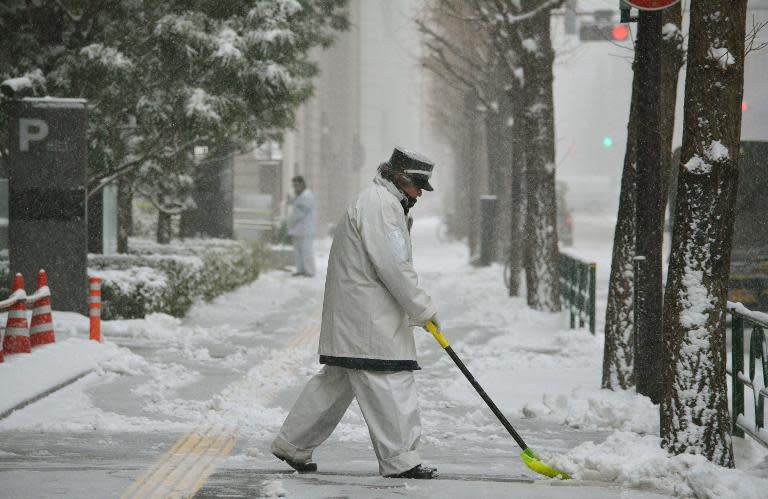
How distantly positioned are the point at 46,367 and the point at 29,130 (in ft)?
14.8

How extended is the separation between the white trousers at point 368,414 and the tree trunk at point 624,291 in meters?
4.05

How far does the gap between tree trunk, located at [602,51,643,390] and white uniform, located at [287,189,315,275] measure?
14477mm

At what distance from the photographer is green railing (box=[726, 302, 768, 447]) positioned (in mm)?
→ 7023

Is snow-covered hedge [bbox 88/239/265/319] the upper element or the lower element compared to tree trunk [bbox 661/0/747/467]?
lower

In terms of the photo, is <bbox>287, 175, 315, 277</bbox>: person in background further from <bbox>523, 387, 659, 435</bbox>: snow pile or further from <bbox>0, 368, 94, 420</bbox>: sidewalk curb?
<bbox>523, 387, 659, 435</bbox>: snow pile

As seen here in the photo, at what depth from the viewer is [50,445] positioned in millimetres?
7598

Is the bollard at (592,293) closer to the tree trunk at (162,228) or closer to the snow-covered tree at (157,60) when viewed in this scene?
the snow-covered tree at (157,60)

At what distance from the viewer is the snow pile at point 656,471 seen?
5.79 meters

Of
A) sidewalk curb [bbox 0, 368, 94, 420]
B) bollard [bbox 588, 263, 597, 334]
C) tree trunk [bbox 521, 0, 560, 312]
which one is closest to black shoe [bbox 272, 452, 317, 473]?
sidewalk curb [bbox 0, 368, 94, 420]

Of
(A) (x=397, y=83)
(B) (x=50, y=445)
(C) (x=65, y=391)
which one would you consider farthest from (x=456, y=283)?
(A) (x=397, y=83)

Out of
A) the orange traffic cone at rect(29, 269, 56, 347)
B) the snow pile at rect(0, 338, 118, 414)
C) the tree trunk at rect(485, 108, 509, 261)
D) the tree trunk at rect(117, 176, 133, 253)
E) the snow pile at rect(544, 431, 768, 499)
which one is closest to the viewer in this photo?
the snow pile at rect(544, 431, 768, 499)

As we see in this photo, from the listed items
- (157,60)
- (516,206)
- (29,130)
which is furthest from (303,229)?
(29,130)

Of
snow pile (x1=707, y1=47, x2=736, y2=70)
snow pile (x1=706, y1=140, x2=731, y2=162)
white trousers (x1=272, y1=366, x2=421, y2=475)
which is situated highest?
snow pile (x1=707, y1=47, x2=736, y2=70)

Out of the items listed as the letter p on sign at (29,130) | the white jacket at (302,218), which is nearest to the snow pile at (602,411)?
the letter p on sign at (29,130)
